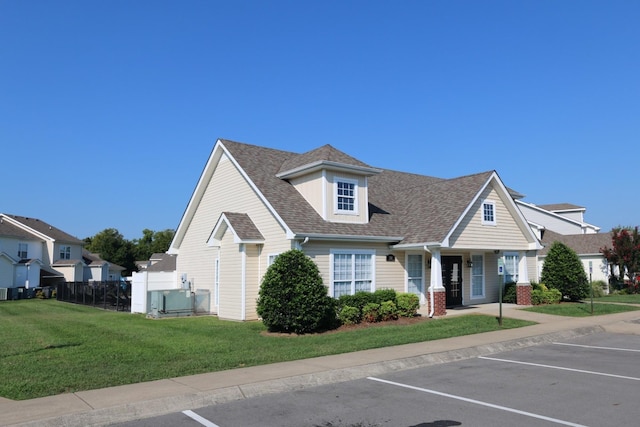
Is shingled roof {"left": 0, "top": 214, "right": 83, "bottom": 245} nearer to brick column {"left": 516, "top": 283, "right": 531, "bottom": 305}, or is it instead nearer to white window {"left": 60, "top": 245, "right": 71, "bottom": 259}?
white window {"left": 60, "top": 245, "right": 71, "bottom": 259}

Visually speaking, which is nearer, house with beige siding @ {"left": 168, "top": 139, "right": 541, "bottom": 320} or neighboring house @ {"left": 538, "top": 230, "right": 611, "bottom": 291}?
house with beige siding @ {"left": 168, "top": 139, "right": 541, "bottom": 320}

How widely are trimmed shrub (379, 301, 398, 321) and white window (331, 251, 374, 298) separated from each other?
198cm

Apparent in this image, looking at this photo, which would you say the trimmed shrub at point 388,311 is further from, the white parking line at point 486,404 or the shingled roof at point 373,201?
the white parking line at point 486,404

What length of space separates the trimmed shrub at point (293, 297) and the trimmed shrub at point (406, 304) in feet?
10.4

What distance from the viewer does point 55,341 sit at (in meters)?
14.0

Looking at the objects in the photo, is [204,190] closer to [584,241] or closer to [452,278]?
[452,278]

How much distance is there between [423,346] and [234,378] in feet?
17.8

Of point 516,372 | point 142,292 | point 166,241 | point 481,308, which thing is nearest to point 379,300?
point 481,308

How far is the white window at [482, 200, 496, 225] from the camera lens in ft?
70.7

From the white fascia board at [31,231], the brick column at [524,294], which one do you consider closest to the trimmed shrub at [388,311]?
the brick column at [524,294]

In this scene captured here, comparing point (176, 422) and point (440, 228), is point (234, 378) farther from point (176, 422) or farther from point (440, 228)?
point (440, 228)

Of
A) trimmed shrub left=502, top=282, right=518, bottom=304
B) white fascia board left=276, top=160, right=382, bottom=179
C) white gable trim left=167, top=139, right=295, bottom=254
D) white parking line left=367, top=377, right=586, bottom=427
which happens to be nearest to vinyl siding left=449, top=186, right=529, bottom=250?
trimmed shrub left=502, top=282, right=518, bottom=304

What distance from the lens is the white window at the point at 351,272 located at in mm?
18969

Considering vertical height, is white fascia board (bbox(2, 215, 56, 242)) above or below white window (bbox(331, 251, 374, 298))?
above
